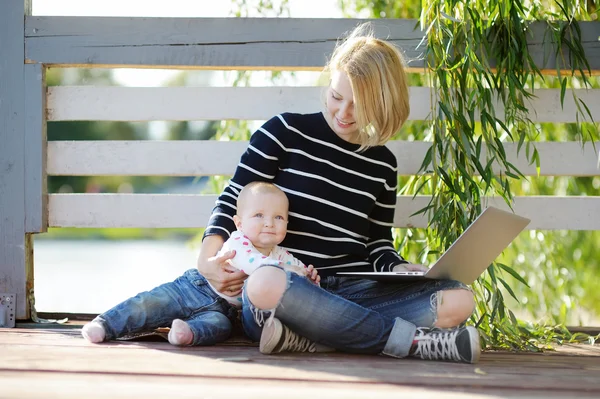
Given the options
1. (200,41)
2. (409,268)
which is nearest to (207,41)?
(200,41)

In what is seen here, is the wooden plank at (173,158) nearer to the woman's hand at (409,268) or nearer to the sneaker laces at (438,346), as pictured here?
the woman's hand at (409,268)

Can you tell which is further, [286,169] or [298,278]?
[286,169]

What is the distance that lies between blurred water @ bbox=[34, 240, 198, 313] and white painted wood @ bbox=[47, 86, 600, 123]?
243cm

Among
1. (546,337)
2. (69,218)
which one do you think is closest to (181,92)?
(69,218)

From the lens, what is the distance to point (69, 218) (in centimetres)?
267

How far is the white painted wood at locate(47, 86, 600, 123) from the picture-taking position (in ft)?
8.82

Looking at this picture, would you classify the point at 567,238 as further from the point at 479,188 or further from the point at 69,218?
the point at 69,218

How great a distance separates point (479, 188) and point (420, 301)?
1.94 feet

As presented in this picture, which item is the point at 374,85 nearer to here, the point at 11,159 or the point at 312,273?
the point at 312,273

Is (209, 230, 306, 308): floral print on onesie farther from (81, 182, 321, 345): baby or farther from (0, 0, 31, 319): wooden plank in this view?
(0, 0, 31, 319): wooden plank

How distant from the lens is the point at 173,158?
8.86 feet

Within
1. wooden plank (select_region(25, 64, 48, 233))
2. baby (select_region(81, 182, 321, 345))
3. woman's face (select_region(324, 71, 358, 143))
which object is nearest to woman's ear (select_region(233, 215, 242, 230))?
baby (select_region(81, 182, 321, 345))

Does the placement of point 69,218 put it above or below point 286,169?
below

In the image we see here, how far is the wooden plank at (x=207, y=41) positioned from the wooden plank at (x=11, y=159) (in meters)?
0.09
